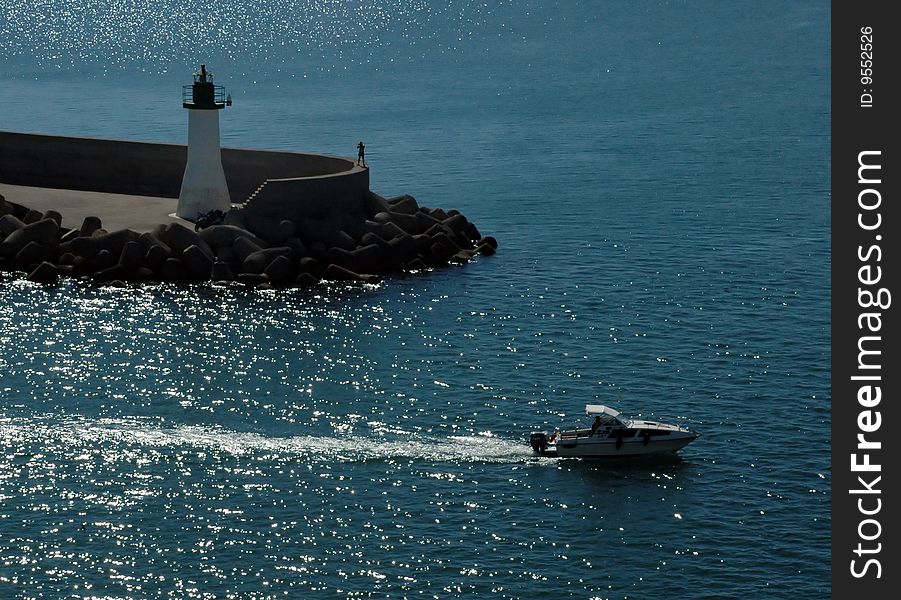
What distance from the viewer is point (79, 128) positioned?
386ft

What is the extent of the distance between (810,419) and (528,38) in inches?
5928

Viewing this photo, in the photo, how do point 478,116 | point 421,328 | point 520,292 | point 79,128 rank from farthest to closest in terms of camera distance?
point 478,116
point 79,128
point 520,292
point 421,328

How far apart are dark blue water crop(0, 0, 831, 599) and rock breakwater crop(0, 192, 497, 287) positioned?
1224 mm

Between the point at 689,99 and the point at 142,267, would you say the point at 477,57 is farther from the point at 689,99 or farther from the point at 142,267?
the point at 142,267

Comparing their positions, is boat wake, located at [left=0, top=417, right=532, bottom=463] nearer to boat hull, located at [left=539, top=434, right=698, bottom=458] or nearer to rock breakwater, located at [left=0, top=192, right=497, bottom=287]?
boat hull, located at [left=539, top=434, right=698, bottom=458]

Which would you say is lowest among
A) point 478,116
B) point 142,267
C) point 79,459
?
point 79,459

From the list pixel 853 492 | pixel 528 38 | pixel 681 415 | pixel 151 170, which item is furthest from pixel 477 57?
pixel 853 492

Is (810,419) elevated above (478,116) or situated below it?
below

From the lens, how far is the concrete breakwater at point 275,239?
6700 centimetres

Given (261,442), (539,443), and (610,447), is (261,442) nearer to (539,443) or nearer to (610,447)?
(539,443)

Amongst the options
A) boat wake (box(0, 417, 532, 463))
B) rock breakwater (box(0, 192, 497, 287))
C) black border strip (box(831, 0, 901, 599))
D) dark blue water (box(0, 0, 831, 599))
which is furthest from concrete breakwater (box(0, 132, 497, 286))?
→ black border strip (box(831, 0, 901, 599))

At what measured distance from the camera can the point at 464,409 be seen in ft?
169

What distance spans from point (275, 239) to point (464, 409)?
1965cm

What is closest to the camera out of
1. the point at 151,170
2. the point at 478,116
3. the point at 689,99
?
the point at 151,170
